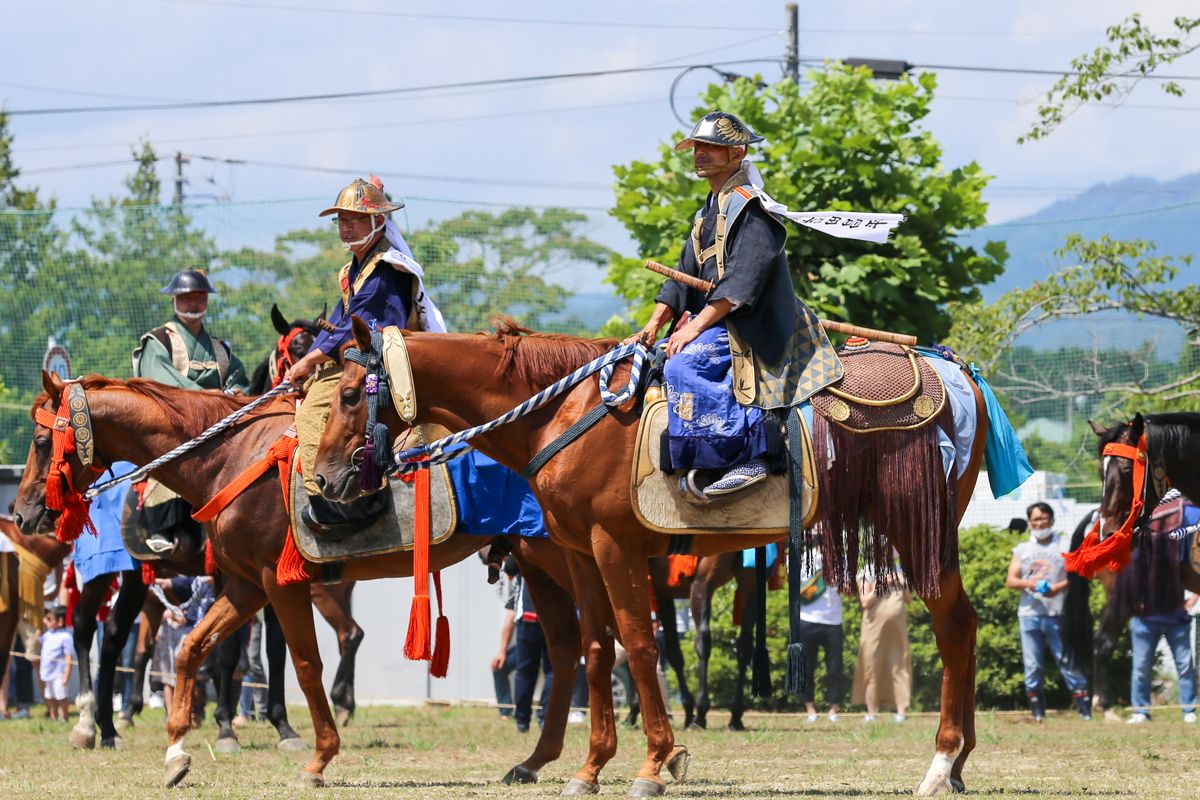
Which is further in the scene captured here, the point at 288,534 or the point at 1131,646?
the point at 1131,646

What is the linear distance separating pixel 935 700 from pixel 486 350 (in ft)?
32.2

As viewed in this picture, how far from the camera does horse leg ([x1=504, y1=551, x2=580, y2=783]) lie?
9203mm

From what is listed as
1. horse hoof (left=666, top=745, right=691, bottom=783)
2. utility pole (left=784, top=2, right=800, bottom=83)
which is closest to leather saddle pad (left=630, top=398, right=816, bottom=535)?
horse hoof (left=666, top=745, right=691, bottom=783)

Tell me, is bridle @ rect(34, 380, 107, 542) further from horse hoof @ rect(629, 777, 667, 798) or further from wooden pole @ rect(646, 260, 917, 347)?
horse hoof @ rect(629, 777, 667, 798)

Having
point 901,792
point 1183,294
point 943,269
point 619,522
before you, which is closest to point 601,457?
point 619,522

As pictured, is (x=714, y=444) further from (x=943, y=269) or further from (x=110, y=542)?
(x=943, y=269)

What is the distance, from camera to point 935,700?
653 inches

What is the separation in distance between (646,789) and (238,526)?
9.92ft

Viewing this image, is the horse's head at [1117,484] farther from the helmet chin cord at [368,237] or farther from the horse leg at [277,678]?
the horse leg at [277,678]

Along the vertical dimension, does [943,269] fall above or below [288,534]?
above

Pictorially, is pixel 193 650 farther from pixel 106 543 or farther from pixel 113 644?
pixel 106 543

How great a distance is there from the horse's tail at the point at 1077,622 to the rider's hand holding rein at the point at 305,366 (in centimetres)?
789

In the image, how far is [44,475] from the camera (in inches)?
381

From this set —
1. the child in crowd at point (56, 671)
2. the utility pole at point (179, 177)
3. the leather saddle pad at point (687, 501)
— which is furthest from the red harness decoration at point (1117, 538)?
the utility pole at point (179, 177)
